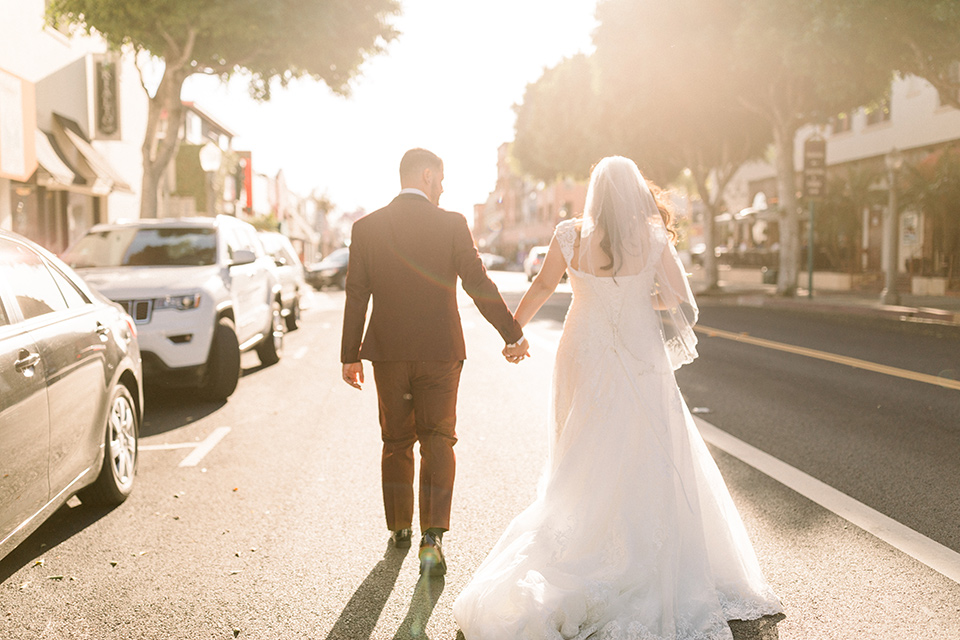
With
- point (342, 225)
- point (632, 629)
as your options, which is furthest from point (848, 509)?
point (342, 225)

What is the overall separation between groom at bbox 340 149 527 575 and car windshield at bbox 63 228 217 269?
6108mm

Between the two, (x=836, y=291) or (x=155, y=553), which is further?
(x=836, y=291)

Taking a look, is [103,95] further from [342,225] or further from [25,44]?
[342,225]

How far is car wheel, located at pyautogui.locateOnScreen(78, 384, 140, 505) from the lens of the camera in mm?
5348

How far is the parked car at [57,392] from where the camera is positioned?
4012 mm

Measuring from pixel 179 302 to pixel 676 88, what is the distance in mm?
19591

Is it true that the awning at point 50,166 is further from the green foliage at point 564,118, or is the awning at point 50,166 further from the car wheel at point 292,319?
the green foliage at point 564,118

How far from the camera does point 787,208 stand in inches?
976

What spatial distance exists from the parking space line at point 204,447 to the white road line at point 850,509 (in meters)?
3.83

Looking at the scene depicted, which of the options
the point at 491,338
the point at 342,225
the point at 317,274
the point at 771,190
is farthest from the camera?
the point at 342,225

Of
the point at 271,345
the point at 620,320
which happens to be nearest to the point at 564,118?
the point at 271,345

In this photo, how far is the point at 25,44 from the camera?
20.0 metres

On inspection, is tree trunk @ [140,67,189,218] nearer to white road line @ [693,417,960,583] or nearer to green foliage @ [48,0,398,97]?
green foliage @ [48,0,398,97]

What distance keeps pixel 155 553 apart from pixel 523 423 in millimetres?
3968
